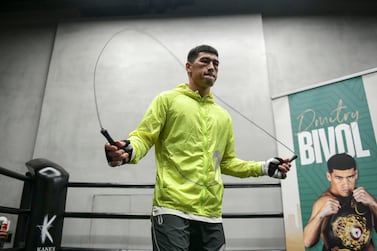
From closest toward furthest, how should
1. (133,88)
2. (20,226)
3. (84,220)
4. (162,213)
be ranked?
(162,213), (20,226), (84,220), (133,88)

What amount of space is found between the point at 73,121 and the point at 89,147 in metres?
0.33

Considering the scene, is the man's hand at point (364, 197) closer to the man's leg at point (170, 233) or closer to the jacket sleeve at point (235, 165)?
the jacket sleeve at point (235, 165)

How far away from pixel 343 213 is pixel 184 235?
138cm

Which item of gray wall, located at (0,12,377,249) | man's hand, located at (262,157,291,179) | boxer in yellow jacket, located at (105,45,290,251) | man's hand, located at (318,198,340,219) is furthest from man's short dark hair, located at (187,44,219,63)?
gray wall, located at (0,12,377,249)

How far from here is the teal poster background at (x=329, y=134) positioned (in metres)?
1.90

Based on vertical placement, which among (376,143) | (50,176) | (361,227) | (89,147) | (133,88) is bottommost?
(361,227)

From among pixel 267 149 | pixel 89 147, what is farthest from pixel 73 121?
pixel 267 149

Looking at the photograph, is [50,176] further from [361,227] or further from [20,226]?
[361,227]

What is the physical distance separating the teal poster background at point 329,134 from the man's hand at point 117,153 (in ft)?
5.19

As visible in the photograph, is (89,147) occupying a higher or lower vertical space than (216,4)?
lower

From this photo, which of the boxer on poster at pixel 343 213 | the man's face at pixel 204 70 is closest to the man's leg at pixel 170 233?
the man's face at pixel 204 70

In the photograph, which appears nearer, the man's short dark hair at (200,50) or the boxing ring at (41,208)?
the man's short dark hair at (200,50)

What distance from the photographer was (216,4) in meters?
3.22

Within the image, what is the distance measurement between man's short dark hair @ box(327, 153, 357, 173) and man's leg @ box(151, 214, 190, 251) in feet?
4.72
